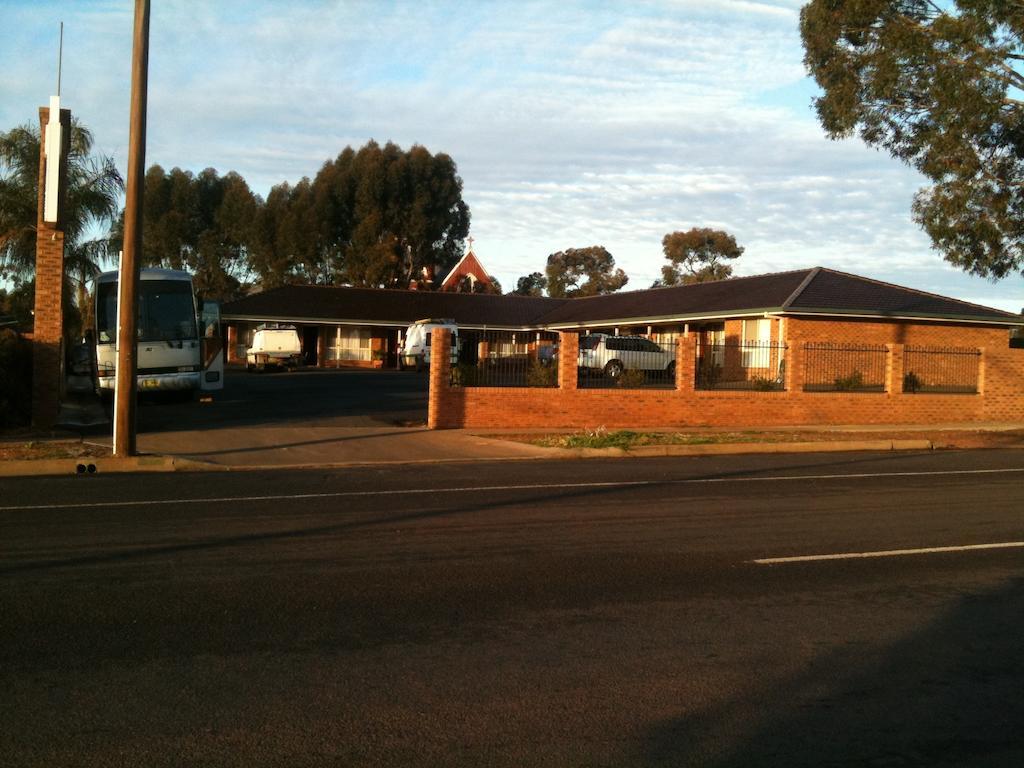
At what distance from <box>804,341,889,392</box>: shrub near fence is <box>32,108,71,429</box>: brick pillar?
1677 centimetres

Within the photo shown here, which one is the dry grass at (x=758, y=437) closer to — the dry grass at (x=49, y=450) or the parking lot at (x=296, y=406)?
the parking lot at (x=296, y=406)

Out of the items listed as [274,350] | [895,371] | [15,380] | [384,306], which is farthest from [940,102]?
[384,306]

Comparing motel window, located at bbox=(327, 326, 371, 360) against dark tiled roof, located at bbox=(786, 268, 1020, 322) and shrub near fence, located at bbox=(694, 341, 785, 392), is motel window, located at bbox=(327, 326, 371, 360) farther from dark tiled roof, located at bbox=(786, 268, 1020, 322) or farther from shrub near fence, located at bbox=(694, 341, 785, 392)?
shrub near fence, located at bbox=(694, 341, 785, 392)

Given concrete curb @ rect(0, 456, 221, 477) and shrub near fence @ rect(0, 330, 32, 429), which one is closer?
concrete curb @ rect(0, 456, 221, 477)

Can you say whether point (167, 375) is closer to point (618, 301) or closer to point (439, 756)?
→ point (439, 756)

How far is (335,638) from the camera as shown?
256 inches

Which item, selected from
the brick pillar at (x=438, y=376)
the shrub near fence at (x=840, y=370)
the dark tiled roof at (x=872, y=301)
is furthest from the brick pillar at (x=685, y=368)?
the dark tiled roof at (x=872, y=301)

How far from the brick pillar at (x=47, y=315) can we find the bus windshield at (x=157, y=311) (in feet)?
19.2

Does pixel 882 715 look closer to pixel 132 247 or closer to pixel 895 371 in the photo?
pixel 132 247

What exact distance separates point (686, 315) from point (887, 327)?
7254mm

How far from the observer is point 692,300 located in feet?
138

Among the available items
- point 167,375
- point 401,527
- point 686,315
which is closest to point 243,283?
point 686,315

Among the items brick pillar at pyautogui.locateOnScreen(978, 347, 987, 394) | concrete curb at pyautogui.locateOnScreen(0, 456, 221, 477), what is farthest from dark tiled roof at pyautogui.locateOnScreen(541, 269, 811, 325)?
concrete curb at pyautogui.locateOnScreen(0, 456, 221, 477)

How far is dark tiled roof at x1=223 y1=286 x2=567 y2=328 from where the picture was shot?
167 ft
